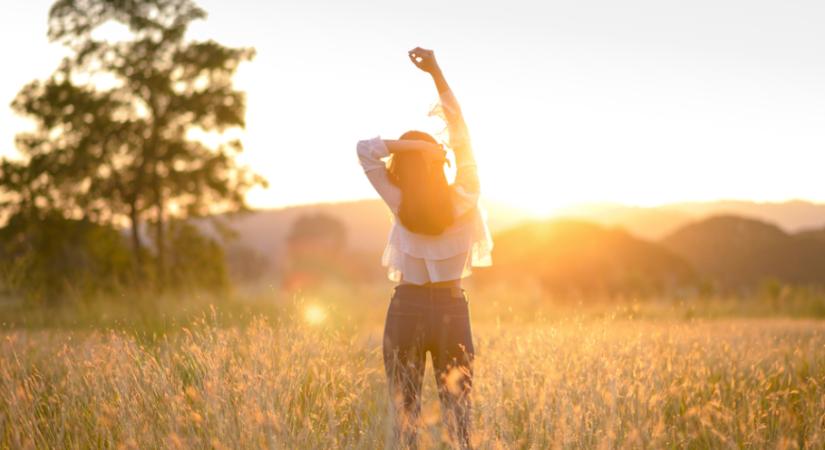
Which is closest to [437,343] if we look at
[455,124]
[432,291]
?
[432,291]

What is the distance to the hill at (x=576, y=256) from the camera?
35.4m

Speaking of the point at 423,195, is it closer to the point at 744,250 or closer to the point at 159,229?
the point at 159,229

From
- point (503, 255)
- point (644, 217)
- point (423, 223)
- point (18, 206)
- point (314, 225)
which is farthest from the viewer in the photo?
point (314, 225)

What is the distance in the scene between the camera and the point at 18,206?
2014cm

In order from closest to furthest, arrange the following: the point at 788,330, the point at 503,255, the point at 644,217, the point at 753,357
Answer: the point at 753,357, the point at 788,330, the point at 503,255, the point at 644,217

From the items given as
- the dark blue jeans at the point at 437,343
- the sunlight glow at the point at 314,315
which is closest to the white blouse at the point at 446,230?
the dark blue jeans at the point at 437,343

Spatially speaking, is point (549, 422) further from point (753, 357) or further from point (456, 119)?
point (753, 357)

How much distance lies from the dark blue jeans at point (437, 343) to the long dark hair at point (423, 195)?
13.9 inches

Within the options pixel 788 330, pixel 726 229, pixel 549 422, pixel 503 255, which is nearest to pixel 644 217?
pixel 726 229

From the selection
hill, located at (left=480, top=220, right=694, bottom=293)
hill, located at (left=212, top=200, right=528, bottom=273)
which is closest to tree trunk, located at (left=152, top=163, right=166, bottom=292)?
hill, located at (left=480, top=220, right=694, bottom=293)

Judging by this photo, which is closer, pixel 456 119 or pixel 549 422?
pixel 456 119

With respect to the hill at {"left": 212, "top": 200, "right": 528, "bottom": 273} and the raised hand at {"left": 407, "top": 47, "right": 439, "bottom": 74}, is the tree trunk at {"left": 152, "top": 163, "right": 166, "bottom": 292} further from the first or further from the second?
the hill at {"left": 212, "top": 200, "right": 528, "bottom": 273}

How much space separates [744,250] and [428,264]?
43.6 meters

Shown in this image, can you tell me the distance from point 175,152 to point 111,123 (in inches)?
76.7
